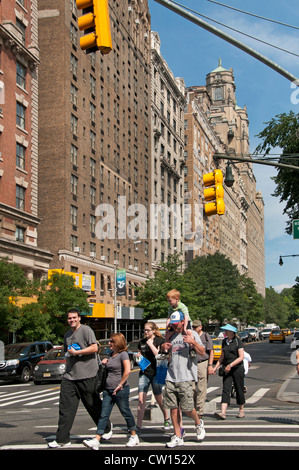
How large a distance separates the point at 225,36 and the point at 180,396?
612 cm

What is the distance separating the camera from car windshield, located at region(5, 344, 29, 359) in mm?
26641

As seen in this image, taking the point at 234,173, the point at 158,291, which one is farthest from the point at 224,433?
the point at 234,173

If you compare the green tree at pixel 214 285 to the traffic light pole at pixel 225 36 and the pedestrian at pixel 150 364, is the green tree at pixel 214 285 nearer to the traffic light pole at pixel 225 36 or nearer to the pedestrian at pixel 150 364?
the pedestrian at pixel 150 364

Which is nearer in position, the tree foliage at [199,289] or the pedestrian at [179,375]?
the pedestrian at [179,375]

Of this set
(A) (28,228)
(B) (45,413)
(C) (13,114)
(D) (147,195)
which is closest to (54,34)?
(C) (13,114)

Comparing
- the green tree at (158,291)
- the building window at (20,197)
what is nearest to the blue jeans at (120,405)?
the building window at (20,197)

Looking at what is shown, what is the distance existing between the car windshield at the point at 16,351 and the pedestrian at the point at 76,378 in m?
18.4

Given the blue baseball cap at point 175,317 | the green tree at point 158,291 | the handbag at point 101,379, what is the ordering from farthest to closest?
the green tree at point 158,291, the handbag at point 101,379, the blue baseball cap at point 175,317

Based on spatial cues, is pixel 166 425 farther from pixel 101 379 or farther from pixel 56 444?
pixel 56 444

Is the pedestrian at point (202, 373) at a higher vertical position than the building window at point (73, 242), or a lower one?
lower

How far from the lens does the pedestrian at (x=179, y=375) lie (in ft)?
28.5

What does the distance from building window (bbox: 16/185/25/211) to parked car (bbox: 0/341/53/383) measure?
15.7 metres

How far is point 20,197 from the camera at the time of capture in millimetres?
41969

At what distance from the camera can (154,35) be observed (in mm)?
84125
